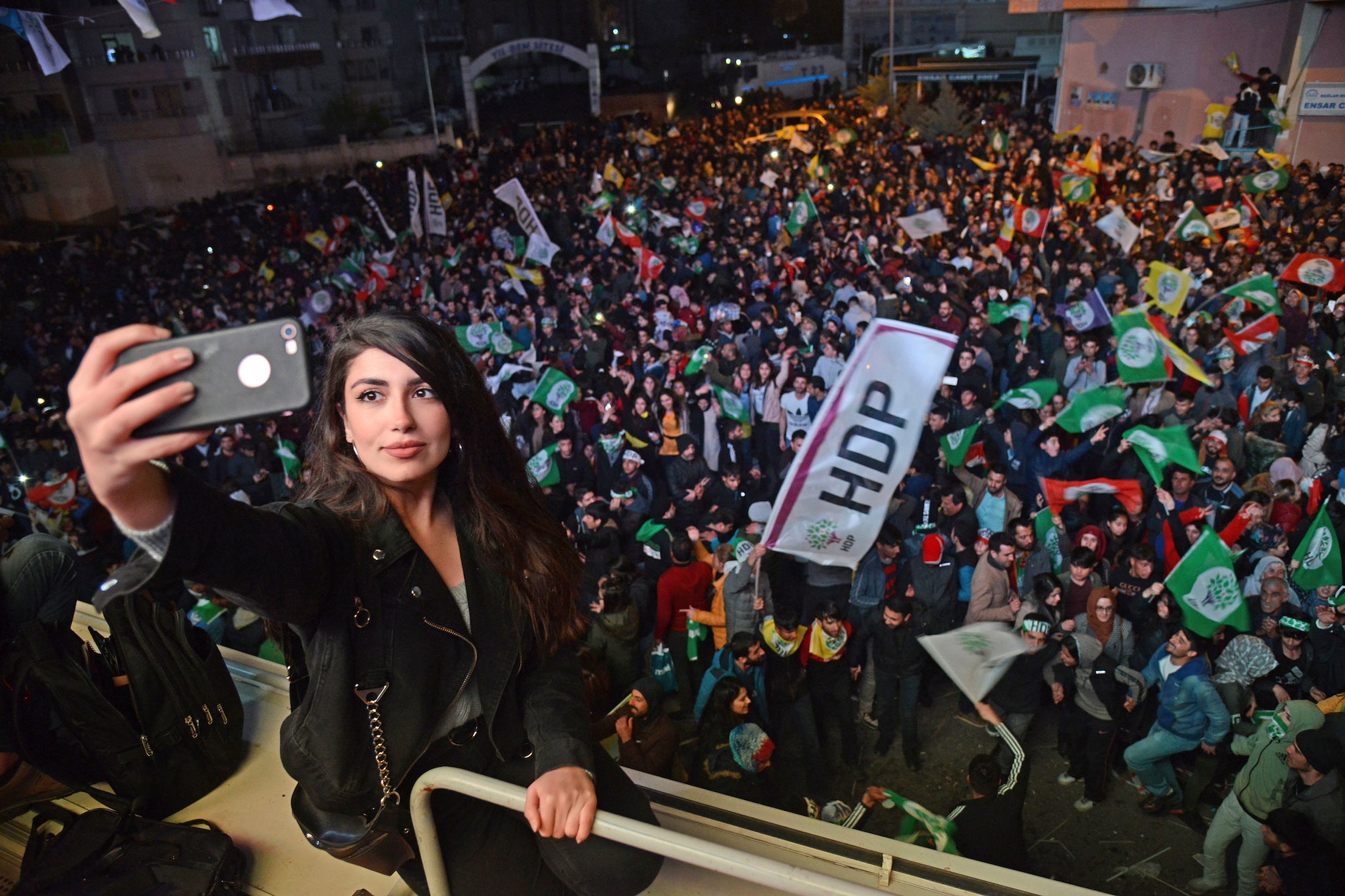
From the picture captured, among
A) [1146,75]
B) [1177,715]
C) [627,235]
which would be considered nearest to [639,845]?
[1177,715]

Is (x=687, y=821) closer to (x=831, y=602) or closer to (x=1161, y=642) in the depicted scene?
(x=831, y=602)

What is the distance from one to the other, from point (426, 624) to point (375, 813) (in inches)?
18.3

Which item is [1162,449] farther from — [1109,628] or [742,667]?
[742,667]

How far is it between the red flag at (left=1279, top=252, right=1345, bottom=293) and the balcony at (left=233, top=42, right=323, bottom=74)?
3539 centimetres

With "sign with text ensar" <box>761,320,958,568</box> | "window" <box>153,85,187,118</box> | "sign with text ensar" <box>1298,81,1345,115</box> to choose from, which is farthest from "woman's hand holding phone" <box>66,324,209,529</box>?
"window" <box>153,85,187,118</box>

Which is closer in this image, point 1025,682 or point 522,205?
point 1025,682

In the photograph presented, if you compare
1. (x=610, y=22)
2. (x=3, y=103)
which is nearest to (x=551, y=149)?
(x=3, y=103)

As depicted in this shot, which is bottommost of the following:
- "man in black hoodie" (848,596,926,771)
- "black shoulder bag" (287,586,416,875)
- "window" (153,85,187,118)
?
"man in black hoodie" (848,596,926,771)

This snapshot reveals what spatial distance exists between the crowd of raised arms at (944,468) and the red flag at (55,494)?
0.03m

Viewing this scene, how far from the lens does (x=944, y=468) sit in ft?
25.4

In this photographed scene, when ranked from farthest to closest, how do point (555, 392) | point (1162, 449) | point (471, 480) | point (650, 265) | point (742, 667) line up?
point (650, 265) < point (555, 392) < point (1162, 449) < point (742, 667) < point (471, 480)

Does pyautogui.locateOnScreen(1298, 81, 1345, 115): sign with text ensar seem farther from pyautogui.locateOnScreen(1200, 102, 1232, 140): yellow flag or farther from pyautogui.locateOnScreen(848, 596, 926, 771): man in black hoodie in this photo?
pyautogui.locateOnScreen(848, 596, 926, 771): man in black hoodie

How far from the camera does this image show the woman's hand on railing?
5.75 ft

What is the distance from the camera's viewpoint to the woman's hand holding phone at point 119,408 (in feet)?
3.74
